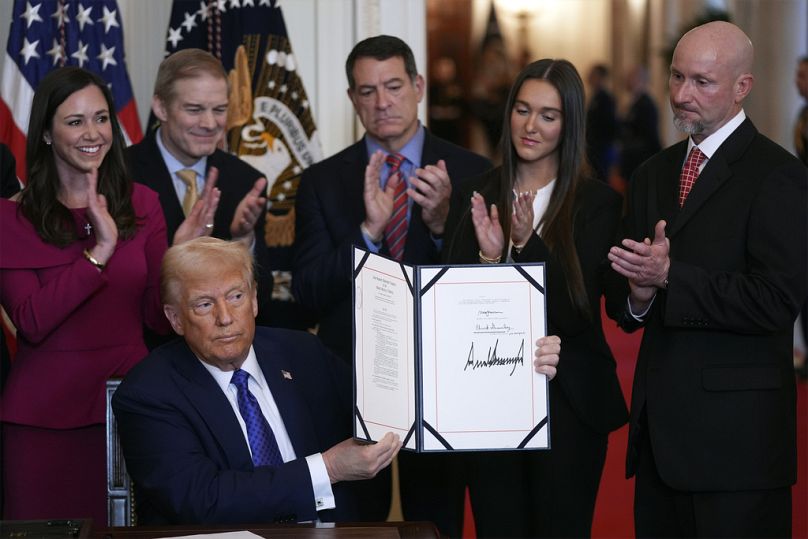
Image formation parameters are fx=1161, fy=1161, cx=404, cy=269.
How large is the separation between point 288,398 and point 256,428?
122mm

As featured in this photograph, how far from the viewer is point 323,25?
552cm

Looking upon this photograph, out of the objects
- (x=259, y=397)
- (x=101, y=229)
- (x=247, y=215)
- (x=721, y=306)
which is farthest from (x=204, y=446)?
(x=721, y=306)

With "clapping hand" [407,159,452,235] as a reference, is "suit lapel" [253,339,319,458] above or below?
below

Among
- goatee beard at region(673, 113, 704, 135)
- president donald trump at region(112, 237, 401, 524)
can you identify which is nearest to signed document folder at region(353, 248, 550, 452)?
president donald trump at region(112, 237, 401, 524)

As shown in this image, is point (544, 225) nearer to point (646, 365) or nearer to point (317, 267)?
point (646, 365)

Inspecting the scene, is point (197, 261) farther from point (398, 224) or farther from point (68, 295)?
point (398, 224)

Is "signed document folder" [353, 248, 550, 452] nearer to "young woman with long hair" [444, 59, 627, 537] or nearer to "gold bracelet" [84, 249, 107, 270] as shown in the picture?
"young woman with long hair" [444, 59, 627, 537]

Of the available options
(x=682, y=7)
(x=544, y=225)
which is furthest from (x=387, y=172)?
(x=682, y=7)

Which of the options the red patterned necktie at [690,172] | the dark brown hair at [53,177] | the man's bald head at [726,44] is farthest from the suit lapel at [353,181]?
the man's bald head at [726,44]

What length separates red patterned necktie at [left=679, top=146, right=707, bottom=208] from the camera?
124 inches

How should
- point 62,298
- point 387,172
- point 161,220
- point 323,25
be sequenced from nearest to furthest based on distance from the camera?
point 62,298, point 161,220, point 387,172, point 323,25

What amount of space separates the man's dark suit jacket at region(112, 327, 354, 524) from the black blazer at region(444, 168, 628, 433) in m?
0.76

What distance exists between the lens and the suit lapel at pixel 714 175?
10.0 feet

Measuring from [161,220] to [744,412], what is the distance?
73.7 inches
